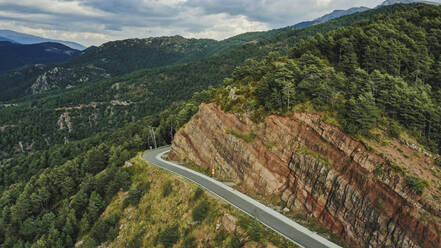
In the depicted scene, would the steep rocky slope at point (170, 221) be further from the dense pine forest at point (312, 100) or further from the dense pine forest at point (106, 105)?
the dense pine forest at point (106, 105)

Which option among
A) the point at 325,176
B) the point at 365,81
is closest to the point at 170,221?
the point at 325,176

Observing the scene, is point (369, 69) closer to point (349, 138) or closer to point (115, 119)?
point (349, 138)

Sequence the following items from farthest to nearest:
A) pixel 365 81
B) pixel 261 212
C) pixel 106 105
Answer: pixel 106 105, pixel 365 81, pixel 261 212

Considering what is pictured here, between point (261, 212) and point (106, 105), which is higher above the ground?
point (261, 212)

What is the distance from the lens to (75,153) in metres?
90.2

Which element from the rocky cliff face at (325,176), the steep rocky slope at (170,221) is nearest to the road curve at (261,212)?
the steep rocky slope at (170,221)

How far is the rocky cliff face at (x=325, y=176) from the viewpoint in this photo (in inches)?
851

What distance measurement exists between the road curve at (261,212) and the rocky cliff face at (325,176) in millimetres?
2140

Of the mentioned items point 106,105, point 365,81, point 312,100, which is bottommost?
point 106,105

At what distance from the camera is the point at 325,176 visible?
1086 inches

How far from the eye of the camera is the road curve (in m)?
24.5

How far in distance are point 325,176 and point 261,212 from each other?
28.0 feet

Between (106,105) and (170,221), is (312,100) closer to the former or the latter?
(170,221)

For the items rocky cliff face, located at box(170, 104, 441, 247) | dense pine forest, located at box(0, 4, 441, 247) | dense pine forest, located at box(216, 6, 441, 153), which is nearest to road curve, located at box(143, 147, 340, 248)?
rocky cliff face, located at box(170, 104, 441, 247)
